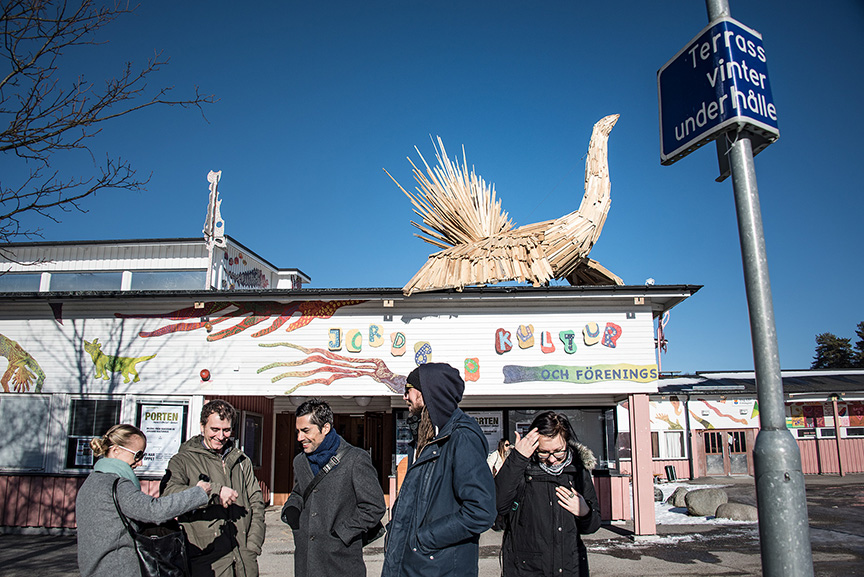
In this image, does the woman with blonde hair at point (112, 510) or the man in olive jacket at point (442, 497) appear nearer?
the man in olive jacket at point (442, 497)

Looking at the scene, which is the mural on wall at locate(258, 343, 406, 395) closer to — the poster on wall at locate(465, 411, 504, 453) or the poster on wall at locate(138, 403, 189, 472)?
the poster on wall at locate(138, 403, 189, 472)

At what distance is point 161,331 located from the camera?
1049 cm

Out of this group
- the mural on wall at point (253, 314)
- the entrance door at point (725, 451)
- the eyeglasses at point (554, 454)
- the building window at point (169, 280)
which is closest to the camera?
the eyeglasses at point (554, 454)

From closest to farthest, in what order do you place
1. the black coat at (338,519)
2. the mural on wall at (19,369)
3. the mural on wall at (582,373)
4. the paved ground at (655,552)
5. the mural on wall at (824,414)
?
the black coat at (338,519) < the paved ground at (655,552) < the mural on wall at (582,373) < the mural on wall at (19,369) < the mural on wall at (824,414)

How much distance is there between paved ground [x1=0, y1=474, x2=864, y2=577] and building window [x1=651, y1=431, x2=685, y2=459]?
9.38 metres

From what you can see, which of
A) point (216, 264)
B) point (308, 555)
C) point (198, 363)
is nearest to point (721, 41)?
point (308, 555)

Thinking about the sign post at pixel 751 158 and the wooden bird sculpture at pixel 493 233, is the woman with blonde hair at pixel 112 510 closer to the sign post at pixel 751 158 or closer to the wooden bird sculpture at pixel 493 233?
the sign post at pixel 751 158

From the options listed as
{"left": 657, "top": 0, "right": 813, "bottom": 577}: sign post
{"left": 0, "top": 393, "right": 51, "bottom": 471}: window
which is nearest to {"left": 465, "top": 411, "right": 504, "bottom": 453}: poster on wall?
{"left": 0, "top": 393, "right": 51, "bottom": 471}: window

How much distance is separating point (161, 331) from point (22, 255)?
26.1 feet

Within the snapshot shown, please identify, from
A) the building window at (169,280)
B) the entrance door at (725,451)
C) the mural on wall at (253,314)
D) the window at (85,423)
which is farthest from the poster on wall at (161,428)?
the entrance door at (725,451)

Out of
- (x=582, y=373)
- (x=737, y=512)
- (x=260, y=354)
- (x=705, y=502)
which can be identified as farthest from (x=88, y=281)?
(x=737, y=512)

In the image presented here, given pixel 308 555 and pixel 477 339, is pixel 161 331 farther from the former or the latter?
pixel 308 555

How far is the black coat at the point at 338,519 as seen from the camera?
12.2 ft

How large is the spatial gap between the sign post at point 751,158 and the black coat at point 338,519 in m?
2.20
